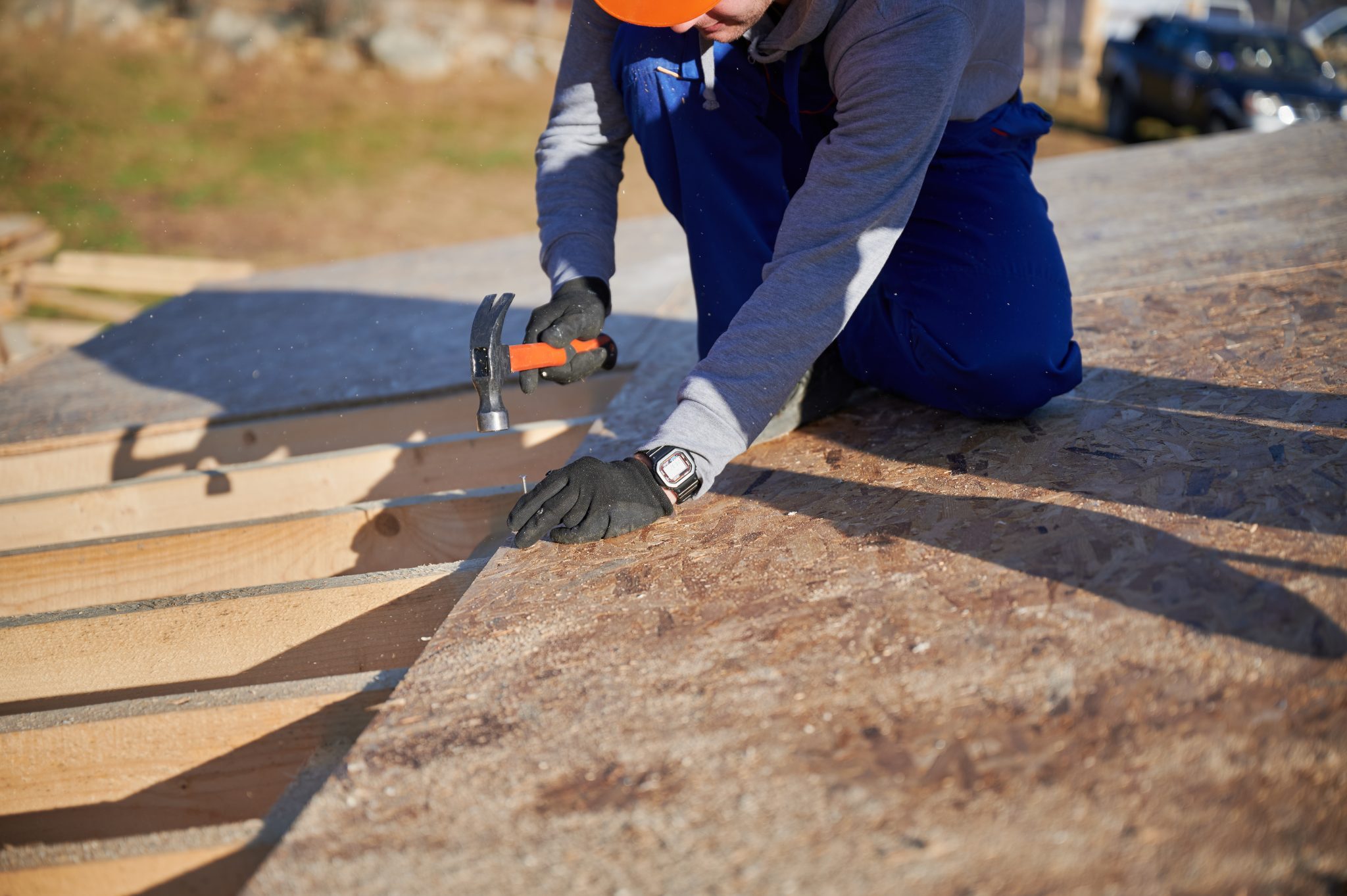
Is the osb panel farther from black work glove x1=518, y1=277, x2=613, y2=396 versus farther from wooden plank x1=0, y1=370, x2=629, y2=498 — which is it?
wooden plank x1=0, y1=370, x2=629, y2=498

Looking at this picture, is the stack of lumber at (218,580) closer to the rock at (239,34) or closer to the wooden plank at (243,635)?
the wooden plank at (243,635)

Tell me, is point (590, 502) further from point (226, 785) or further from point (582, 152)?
point (582, 152)

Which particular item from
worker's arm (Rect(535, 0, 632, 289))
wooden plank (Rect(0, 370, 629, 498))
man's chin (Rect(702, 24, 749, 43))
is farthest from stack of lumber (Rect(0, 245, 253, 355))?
man's chin (Rect(702, 24, 749, 43))

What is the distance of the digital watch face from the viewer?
1770 millimetres

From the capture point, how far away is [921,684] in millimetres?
1301

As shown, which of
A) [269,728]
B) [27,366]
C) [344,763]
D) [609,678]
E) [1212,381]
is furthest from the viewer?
[27,366]

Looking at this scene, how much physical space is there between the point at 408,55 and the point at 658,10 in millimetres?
13433

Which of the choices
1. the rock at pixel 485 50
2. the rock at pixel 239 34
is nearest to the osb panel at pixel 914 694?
the rock at pixel 485 50

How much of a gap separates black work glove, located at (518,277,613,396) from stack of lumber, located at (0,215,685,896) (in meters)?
0.36

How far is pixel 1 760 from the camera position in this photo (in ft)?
5.46

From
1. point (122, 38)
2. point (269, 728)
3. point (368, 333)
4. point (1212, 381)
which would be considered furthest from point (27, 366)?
Result: point (122, 38)

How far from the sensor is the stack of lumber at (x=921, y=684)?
1056mm

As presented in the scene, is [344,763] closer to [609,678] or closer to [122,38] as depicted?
[609,678]

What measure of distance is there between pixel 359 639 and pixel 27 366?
318cm
